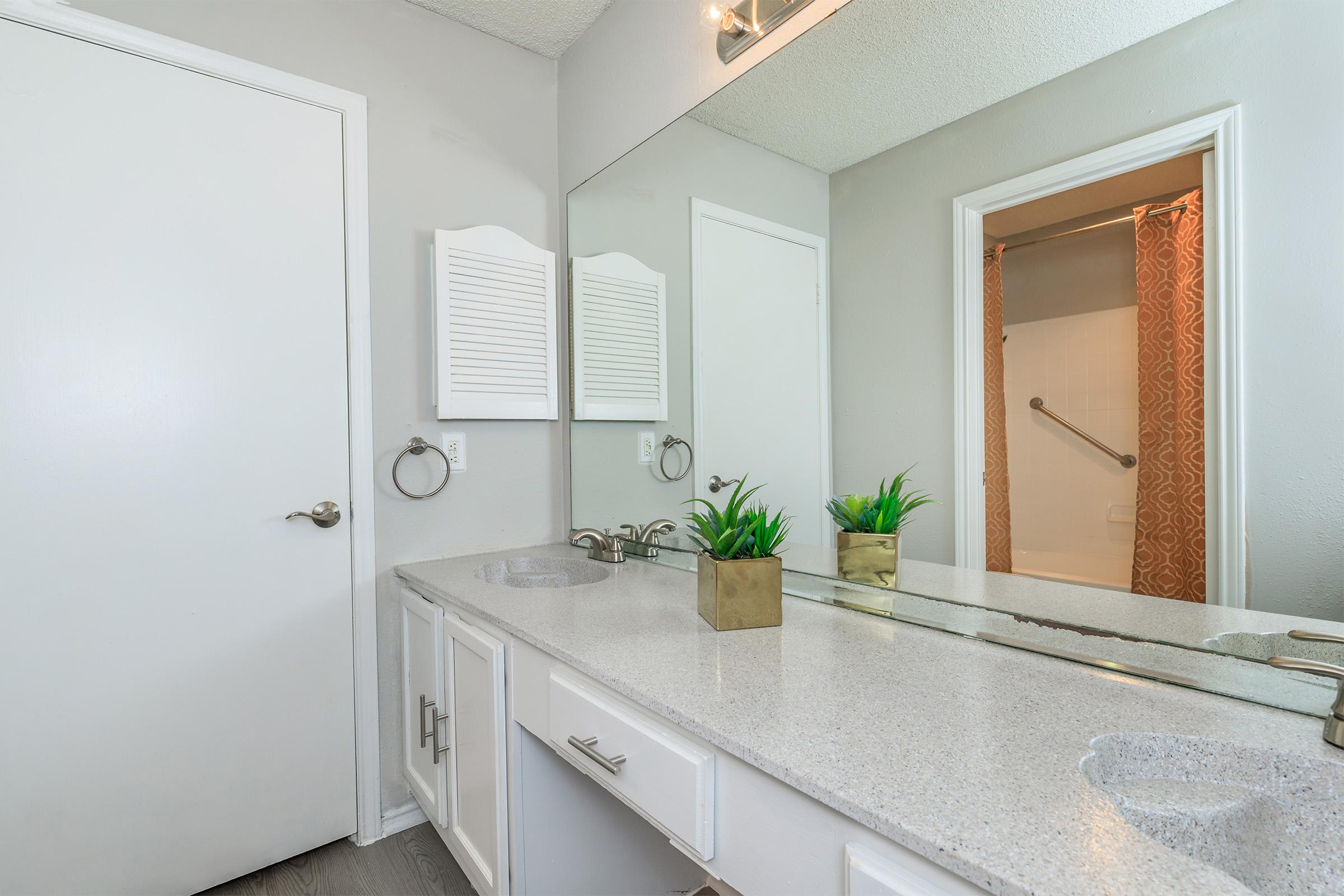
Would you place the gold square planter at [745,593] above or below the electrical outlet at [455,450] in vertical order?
below

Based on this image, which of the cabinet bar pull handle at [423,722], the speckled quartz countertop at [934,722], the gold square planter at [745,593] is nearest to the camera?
the speckled quartz countertop at [934,722]

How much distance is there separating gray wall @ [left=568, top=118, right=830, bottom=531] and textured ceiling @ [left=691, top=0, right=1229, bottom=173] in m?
0.06

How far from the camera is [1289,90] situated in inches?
28.4

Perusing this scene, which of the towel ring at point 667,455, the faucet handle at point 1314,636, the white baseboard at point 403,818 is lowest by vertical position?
the white baseboard at point 403,818

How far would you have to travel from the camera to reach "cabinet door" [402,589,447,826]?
157cm

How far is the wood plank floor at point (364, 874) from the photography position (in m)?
1.59

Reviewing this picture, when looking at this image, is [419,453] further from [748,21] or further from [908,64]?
[908,64]

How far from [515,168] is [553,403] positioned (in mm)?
778

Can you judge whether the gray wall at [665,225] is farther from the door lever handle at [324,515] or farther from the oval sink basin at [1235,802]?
the oval sink basin at [1235,802]

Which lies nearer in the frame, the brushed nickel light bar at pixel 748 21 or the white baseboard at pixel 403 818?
the brushed nickel light bar at pixel 748 21

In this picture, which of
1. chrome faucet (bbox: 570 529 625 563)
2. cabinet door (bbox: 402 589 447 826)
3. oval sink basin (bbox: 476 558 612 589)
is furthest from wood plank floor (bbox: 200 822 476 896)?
chrome faucet (bbox: 570 529 625 563)

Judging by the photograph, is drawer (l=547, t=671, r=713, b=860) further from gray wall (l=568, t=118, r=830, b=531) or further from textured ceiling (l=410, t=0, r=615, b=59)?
textured ceiling (l=410, t=0, r=615, b=59)

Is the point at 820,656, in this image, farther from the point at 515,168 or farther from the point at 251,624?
the point at 515,168

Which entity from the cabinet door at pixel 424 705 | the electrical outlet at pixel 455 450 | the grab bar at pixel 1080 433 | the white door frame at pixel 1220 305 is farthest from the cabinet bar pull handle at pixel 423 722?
the white door frame at pixel 1220 305
